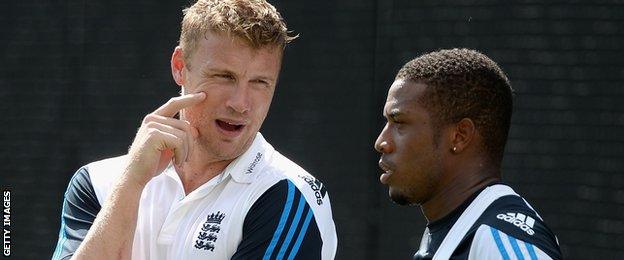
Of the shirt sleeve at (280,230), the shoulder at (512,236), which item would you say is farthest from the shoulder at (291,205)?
the shoulder at (512,236)

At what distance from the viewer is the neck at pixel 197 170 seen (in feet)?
9.84

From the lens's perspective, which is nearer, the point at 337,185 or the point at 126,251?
the point at 126,251

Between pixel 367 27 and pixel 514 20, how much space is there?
672 mm

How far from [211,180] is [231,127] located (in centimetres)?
15

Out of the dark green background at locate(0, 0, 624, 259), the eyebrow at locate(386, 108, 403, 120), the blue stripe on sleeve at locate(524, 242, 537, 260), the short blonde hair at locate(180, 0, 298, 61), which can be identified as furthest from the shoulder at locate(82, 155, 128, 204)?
the dark green background at locate(0, 0, 624, 259)

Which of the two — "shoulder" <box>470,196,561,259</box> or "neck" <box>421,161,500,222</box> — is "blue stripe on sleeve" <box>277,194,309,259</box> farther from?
"shoulder" <box>470,196,561,259</box>

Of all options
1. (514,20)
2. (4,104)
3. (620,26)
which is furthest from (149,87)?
(620,26)

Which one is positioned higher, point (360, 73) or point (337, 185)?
point (360, 73)

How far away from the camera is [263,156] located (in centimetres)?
297

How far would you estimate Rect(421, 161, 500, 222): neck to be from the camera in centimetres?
275

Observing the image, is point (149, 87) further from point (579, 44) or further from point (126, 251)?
point (126, 251)

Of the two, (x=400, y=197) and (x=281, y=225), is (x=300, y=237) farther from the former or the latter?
(x=400, y=197)

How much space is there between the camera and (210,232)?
280cm

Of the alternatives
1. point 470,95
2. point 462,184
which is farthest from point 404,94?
point 462,184
